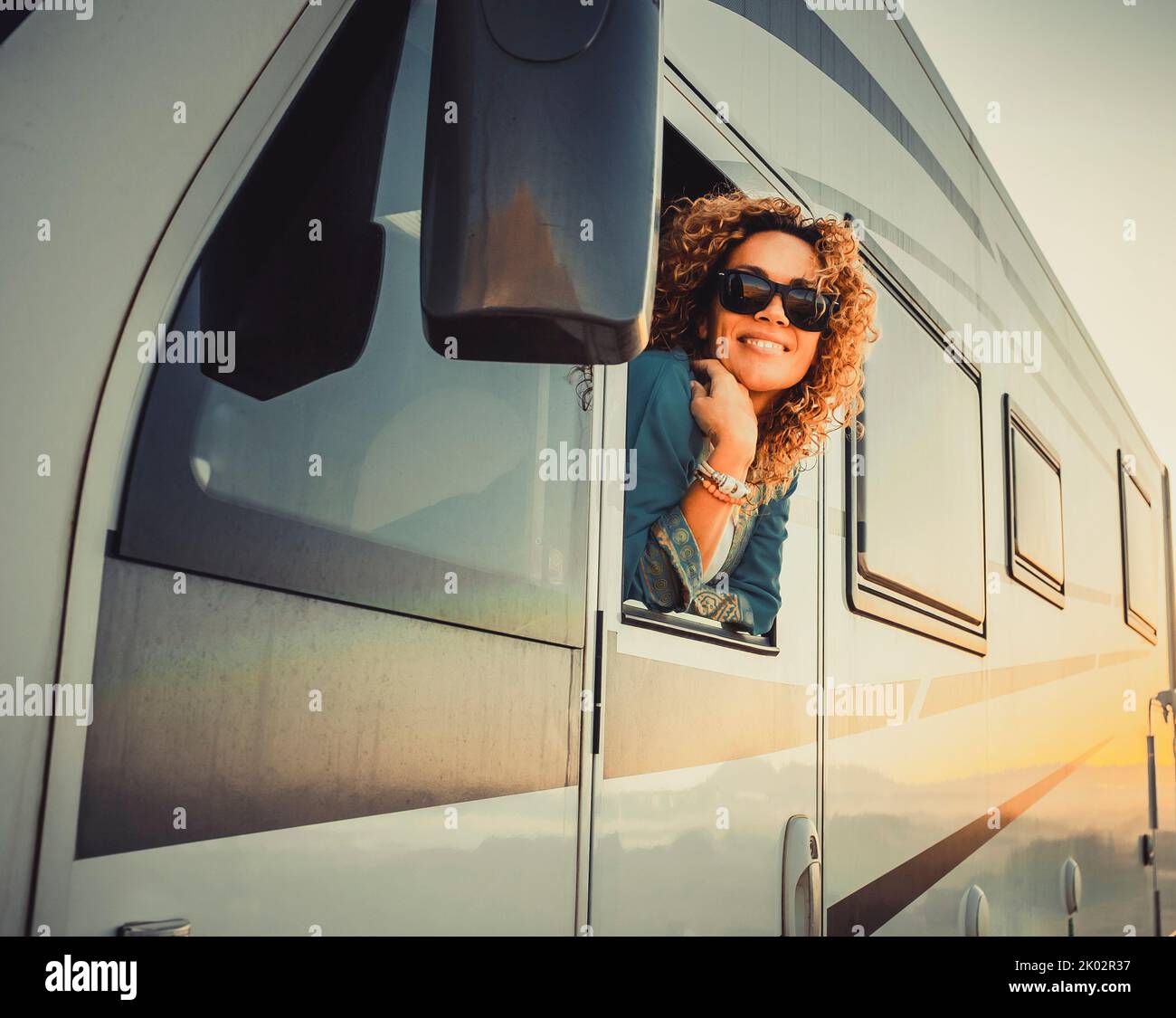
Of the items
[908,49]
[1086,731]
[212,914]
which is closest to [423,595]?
[212,914]

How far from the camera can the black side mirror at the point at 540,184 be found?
116 cm

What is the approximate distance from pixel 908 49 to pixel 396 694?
2793mm

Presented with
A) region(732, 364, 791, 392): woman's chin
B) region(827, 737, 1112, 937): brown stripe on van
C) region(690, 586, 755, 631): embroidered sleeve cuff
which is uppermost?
region(732, 364, 791, 392): woman's chin

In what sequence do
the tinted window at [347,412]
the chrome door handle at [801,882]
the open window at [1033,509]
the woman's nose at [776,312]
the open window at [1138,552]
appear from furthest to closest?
1. the open window at [1138,552]
2. the open window at [1033,509]
3. the woman's nose at [776,312]
4. the chrome door handle at [801,882]
5. the tinted window at [347,412]

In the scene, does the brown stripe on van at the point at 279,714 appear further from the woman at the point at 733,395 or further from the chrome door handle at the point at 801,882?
the chrome door handle at the point at 801,882

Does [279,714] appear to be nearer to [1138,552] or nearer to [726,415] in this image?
[726,415]

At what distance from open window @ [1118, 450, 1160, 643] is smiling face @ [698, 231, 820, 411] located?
452 cm

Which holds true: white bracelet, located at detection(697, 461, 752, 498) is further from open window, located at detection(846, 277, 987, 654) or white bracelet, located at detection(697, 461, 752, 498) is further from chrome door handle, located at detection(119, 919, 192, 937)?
chrome door handle, located at detection(119, 919, 192, 937)

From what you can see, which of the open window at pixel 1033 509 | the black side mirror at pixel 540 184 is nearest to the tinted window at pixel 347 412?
the black side mirror at pixel 540 184

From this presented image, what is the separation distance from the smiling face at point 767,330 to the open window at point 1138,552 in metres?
4.52

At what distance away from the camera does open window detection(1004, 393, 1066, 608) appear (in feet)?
13.3

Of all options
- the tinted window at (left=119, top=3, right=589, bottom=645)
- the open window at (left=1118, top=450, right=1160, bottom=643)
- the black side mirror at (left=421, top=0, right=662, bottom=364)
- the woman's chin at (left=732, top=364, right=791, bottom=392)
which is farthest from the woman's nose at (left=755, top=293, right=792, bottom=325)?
the open window at (left=1118, top=450, right=1160, bottom=643)

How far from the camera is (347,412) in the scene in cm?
140

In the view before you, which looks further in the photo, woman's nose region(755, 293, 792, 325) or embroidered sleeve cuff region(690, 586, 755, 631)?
woman's nose region(755, 293, 792, 325)
